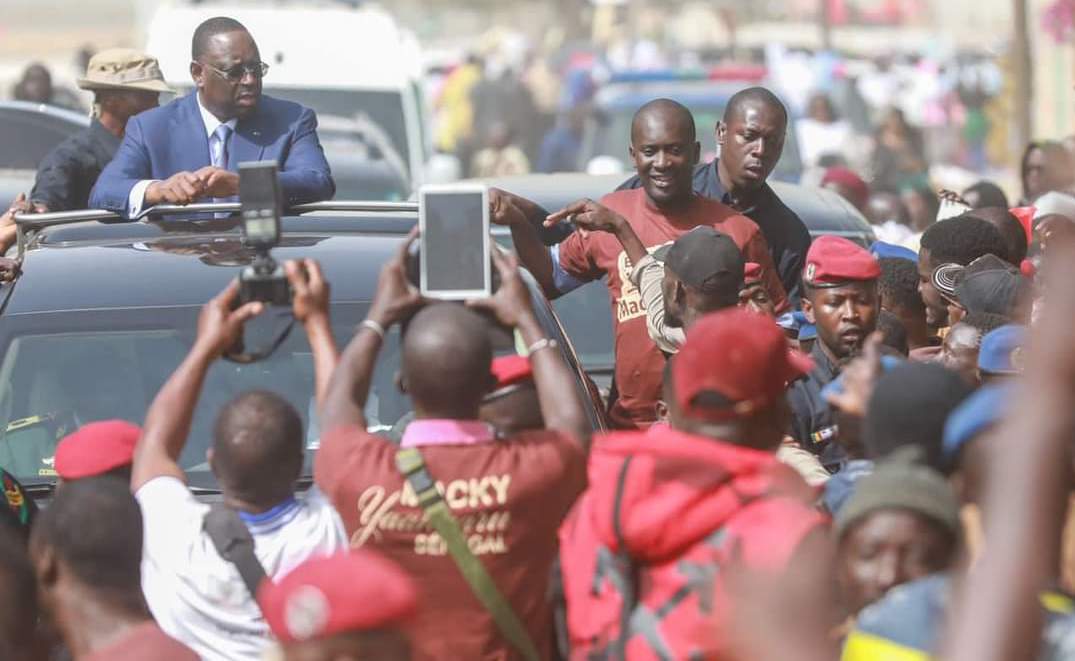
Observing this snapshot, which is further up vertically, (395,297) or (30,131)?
(30,131)

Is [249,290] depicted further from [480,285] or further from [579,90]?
[579,90]

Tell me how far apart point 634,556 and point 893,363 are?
0.79 m

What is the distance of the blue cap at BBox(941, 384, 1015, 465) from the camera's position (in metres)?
3.53

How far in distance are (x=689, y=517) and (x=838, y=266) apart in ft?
8.58

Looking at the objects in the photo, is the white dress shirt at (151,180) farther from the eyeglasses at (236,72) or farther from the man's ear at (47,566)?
the man's ear at (47,566)

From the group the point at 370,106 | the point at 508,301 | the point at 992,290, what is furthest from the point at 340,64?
the point at 508,301

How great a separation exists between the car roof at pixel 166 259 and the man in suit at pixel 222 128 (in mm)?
746

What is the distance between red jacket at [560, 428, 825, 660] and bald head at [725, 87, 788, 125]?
3886 mm

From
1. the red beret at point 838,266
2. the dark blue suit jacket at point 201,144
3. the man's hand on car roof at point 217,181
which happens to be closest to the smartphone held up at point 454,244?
the man's hand on car roof at point 217,181

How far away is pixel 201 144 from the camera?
6.89 m

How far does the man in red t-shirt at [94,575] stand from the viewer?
3.64 meters

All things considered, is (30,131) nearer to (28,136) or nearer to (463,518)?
(28,136)

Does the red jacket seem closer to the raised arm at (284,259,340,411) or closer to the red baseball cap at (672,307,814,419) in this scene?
the red baseball cap at (672,307,814,419)

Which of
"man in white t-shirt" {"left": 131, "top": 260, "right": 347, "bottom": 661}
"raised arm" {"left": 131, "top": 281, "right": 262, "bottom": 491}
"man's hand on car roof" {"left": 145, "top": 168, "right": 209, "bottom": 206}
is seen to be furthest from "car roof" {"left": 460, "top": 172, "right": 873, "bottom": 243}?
"man in white t-shirt" {"left": 131, "top": 260, "right": 347, "bottom": 661}
